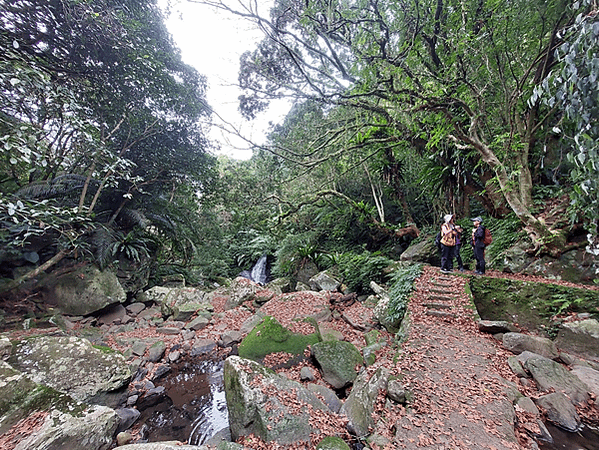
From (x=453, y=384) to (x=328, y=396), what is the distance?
1.65 metres

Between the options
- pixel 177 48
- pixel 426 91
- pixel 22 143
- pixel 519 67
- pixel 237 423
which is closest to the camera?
pixel 237 423

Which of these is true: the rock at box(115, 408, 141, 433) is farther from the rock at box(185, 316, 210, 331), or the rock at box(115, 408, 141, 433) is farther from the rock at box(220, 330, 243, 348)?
the rock at box(185, 316, 210, 331)

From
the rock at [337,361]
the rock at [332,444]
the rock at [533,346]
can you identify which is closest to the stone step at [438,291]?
the rock at [533,346]

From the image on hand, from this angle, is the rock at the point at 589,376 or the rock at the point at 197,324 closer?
the rock at the point at 589,376

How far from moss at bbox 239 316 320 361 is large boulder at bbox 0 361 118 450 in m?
2.18

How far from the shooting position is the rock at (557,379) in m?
2.80

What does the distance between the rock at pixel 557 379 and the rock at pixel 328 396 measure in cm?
247

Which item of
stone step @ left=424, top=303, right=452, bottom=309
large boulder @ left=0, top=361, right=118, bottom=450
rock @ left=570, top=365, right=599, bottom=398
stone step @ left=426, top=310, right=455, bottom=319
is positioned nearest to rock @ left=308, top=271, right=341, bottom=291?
stone step @ left=424, top=303, right=452, bottom=309

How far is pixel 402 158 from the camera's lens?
9773 millimetres

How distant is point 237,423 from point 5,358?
3577 millimetres

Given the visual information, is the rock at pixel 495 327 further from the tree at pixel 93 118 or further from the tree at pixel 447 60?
the tree at pixel 93 118

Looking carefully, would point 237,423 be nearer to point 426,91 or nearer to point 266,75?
point 426,91

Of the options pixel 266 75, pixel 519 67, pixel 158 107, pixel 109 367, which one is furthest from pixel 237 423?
Result: pixel 519 67

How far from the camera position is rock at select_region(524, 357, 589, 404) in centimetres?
280
